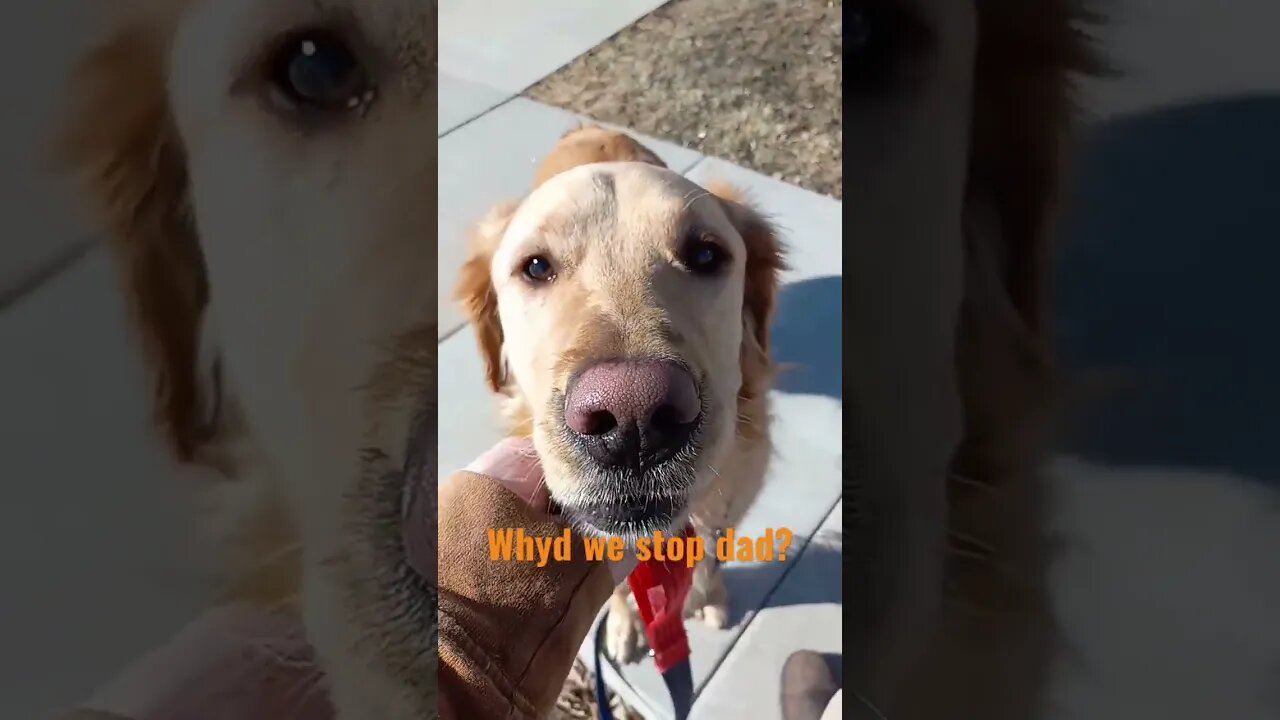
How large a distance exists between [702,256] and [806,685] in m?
0.20

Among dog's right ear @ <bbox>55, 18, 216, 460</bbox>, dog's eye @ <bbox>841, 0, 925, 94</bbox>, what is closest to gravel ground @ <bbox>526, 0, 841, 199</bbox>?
dog's eye @ <bbox>841, 0, 925, 94</bbox>

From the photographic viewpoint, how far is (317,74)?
0.96 ft

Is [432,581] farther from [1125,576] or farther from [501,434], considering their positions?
[1125,576]

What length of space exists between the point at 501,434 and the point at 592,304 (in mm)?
66

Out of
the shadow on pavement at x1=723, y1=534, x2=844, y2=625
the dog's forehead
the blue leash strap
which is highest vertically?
the dog's forehead

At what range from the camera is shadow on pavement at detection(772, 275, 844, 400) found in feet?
1.10

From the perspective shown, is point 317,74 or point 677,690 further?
Answer: point 677,690

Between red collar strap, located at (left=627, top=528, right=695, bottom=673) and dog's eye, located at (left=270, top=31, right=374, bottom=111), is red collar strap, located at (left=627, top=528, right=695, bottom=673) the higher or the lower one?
the lower one

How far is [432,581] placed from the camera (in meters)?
0.33

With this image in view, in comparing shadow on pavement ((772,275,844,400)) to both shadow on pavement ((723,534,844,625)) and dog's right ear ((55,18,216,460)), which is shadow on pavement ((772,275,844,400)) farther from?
dog's right ear ((55,18,216,460))

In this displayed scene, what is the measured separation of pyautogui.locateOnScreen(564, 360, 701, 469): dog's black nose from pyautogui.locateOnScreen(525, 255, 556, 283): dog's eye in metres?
0.04

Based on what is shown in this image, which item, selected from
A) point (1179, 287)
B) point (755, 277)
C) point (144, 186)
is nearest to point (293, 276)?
point (144, 186)

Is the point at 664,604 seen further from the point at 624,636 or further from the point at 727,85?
the point at 727,85

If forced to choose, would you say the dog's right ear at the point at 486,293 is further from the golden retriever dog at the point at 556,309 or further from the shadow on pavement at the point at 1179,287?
the shadow on pavement at the point at 1179,287
